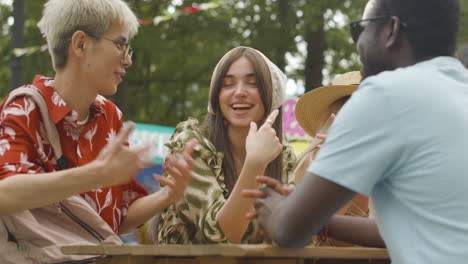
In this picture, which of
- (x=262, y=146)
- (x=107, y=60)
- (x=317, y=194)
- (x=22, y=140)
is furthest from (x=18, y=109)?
(x=317, y=194)

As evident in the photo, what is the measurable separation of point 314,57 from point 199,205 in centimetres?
1004

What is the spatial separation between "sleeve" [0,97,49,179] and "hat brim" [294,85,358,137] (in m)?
1.88

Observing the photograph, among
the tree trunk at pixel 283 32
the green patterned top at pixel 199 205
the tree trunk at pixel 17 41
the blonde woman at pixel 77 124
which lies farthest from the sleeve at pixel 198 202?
the tree trunk at pixel 283 32

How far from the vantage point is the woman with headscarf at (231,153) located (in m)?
2.93

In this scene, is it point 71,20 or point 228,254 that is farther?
point 71,20

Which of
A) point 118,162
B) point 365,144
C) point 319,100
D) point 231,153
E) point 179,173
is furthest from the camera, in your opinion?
point 319,100

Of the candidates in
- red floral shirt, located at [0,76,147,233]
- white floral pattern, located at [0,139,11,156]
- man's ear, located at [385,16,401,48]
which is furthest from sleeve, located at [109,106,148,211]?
man's ear, located at [385,16,401,48]

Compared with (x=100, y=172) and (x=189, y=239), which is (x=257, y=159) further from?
(x=100, y=172)

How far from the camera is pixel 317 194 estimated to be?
5.99 ft

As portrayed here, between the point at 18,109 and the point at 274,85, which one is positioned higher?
the point at 18,109

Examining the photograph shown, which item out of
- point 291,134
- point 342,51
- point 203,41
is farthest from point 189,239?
point 342,51

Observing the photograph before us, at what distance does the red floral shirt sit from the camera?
99.3 inches

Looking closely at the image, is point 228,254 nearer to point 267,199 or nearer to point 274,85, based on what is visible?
point 267,199

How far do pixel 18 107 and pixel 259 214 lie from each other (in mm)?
1085
